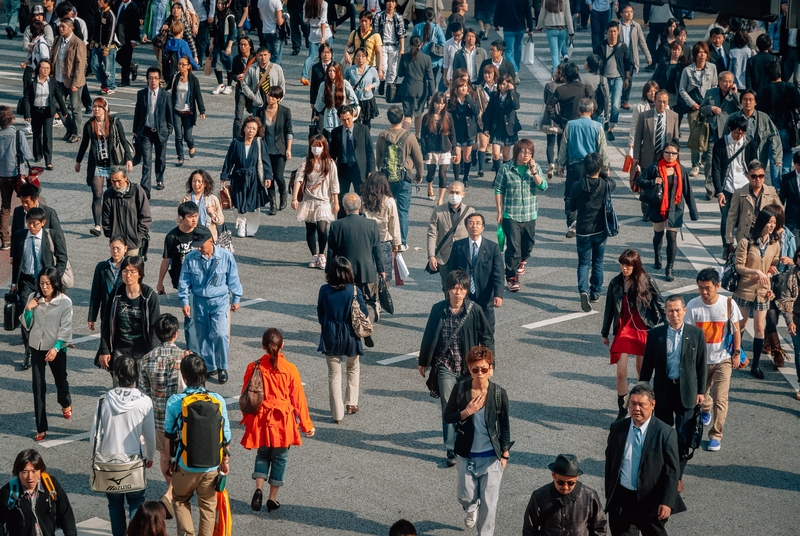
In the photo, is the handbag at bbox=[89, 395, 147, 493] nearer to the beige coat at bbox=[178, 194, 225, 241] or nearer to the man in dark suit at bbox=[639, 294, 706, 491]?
the man in dark suit at bbox=[639, 294, 706, 491]

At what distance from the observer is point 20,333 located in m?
14.3

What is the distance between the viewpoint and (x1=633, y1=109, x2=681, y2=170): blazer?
17.6 meters

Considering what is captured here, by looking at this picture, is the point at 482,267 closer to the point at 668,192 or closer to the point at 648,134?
the point at 668,192

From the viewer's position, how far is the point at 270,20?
2491 cm

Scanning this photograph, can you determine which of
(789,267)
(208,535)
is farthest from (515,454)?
(789,267)

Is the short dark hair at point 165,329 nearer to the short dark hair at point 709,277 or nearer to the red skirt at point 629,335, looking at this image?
the red skirt at point 629,335

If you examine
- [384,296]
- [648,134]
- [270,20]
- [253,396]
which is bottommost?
[253,396]

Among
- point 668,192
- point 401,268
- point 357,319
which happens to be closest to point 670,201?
point 668,192

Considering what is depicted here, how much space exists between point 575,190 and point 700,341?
187 inches

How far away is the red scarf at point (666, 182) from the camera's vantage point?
15516mm

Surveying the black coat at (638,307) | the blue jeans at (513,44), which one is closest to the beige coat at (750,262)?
the black coat at (638,307)

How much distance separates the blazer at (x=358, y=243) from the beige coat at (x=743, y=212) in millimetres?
4061

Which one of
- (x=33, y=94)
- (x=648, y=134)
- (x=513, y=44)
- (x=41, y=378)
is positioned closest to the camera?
(x=41, y=378)

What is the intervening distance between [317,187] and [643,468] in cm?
777
